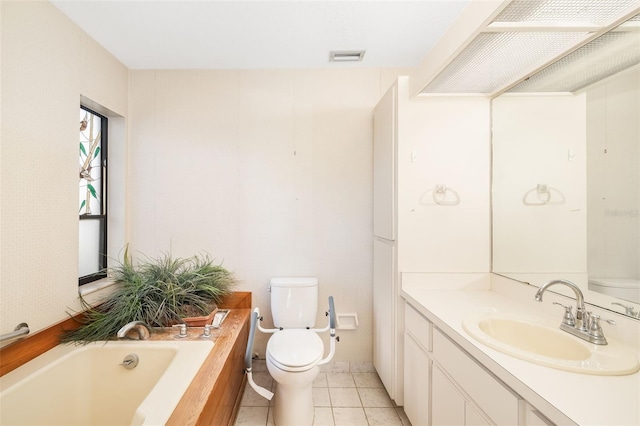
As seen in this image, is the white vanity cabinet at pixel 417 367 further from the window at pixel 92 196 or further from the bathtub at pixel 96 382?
the window at pixel 92 196

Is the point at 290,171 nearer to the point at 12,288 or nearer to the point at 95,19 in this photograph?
the point at 95,19

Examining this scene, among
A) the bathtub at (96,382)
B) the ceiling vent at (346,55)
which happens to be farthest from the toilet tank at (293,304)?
the ceiling vent at (346,55)

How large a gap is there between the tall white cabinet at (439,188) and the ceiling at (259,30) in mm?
390

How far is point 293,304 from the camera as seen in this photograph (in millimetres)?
2072

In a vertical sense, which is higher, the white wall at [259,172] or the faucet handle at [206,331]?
the white wall at [259,172]

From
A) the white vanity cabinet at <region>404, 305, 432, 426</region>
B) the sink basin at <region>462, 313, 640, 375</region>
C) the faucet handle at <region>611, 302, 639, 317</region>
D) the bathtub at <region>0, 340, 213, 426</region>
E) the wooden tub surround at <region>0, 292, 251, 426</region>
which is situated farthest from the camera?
the white vanity cabinet at <region>404, 305, 432, 426</region>

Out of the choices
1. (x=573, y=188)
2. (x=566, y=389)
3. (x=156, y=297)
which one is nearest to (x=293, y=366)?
(x=156, y=297)

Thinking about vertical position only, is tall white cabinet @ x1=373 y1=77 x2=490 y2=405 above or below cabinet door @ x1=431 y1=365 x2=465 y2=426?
above

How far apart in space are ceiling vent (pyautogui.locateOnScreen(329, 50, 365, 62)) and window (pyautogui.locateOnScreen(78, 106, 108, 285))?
6.09ft

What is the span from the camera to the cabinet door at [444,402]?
117cm

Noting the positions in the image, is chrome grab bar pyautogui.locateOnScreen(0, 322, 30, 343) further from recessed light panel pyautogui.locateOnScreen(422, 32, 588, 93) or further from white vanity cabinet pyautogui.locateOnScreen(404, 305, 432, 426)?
recessed light panel pyautogui.locateOnScreen(422, 32, 588, 93)

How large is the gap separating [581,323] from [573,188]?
2.07ft

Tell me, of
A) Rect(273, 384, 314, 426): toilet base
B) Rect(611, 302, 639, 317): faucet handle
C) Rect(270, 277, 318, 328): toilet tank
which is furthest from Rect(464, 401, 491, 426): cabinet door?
Rect(270, 277, 318, 328): toilet tank

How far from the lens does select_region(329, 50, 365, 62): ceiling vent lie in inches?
79.8
